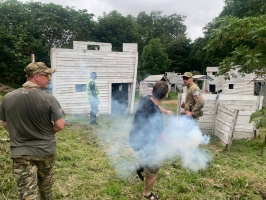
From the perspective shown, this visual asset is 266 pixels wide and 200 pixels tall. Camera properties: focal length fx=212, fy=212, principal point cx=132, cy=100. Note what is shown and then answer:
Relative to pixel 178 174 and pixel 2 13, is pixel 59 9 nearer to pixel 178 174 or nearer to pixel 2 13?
pixel 2 13

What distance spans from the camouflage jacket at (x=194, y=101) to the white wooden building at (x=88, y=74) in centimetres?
735

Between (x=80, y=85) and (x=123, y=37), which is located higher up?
(x=123, y=37)

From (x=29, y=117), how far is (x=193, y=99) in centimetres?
442

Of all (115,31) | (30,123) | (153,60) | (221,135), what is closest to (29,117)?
(30,123)

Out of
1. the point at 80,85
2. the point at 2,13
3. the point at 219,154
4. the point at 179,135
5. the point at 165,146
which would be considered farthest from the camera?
the point at 2,13

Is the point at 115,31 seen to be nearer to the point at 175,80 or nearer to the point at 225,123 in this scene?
the point at 175,80

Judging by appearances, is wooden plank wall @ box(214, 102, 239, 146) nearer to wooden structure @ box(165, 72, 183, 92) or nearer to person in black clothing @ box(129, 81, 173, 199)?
person in black clothing @ box(129, 81, 173, 199)

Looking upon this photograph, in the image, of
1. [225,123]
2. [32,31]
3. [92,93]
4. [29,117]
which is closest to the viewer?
[29,117]

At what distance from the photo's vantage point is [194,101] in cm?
587

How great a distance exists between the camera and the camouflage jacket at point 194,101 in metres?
5.70

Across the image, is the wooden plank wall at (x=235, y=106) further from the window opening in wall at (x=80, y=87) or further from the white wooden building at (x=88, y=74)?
the window opening in wall at (x=80, y=87)

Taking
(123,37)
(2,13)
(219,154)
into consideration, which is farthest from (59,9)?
(219,154)

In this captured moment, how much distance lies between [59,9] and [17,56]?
12.6 meters

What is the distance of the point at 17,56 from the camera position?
20.7m
